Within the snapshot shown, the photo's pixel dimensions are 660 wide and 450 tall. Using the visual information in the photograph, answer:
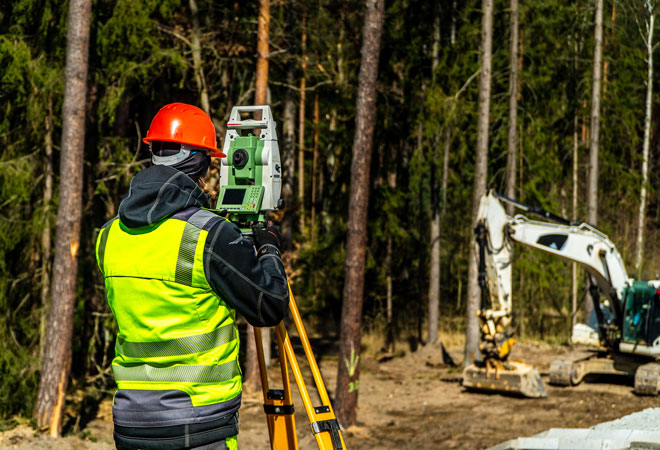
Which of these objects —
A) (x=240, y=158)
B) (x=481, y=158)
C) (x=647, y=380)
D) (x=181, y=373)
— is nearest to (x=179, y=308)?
(x=181, y=373)

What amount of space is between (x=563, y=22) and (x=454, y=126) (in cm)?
511

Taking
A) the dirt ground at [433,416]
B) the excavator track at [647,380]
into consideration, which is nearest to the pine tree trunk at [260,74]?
the dirt ground at [433,416]

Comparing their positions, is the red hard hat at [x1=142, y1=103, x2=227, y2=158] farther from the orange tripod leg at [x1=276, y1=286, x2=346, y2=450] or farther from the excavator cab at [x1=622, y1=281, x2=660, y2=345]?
the excavator cab at [x1=622, y1=281, x2=660, y2=345]

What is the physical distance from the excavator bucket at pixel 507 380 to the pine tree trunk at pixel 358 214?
2.91 m

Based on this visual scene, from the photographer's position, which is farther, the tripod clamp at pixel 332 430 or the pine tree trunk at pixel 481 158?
the pine tree trunk at pixel 481 158

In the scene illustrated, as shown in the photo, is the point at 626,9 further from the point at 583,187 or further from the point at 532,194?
the point at 532,194

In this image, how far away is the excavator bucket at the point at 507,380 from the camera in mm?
12398

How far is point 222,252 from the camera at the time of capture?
2.70 m

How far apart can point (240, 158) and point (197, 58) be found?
10.5 meters

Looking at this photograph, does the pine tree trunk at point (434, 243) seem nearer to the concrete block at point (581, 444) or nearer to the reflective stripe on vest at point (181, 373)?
the concrete block at point (581, 444)

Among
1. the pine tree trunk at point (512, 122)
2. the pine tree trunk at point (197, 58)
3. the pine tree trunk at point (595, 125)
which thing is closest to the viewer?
the pine tree trunk at point (197, 58)

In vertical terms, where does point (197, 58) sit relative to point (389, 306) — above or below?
above

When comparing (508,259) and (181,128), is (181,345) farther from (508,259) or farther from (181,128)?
(508,259)

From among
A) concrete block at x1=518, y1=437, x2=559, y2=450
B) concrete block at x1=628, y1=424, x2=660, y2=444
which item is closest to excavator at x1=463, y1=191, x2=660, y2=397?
concrete block at x1=518, y1=437, x2=559, y2=450
